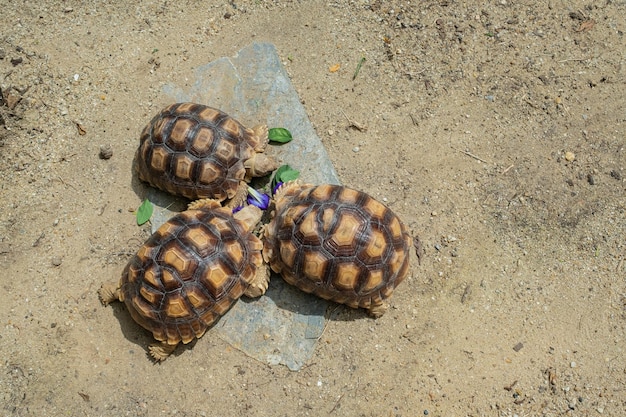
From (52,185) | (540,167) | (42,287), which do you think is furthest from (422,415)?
(52,185)

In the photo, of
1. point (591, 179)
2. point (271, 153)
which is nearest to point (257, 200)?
point (271, 153)

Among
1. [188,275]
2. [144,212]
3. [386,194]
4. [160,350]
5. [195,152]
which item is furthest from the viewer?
[386,194]

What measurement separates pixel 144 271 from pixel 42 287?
3.99 feet

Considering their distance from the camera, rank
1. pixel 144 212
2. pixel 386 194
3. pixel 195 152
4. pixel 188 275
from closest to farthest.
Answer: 1. pixel 188 275
2. pixel 195 152
3. pixel 144 212
4. pixel 386 194

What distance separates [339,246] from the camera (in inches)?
158

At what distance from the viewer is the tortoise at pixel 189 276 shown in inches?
158

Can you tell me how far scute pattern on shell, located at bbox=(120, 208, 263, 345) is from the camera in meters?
4.01

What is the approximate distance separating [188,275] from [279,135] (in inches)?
65.1

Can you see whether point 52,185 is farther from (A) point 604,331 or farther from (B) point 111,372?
(A) point 604,331

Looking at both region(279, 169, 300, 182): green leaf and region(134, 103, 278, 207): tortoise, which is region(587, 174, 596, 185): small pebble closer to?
region(279, 169, 300, 182): green leaf

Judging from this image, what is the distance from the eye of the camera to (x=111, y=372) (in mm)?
4367

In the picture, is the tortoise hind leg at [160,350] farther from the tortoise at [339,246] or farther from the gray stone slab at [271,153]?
the tortoise at [339,246]

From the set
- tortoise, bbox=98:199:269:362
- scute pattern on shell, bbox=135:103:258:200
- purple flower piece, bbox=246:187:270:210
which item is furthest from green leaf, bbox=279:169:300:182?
tortoise, bbox=98:199:269:362

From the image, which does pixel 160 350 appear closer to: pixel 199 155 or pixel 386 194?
Answer: pixel 199 155
